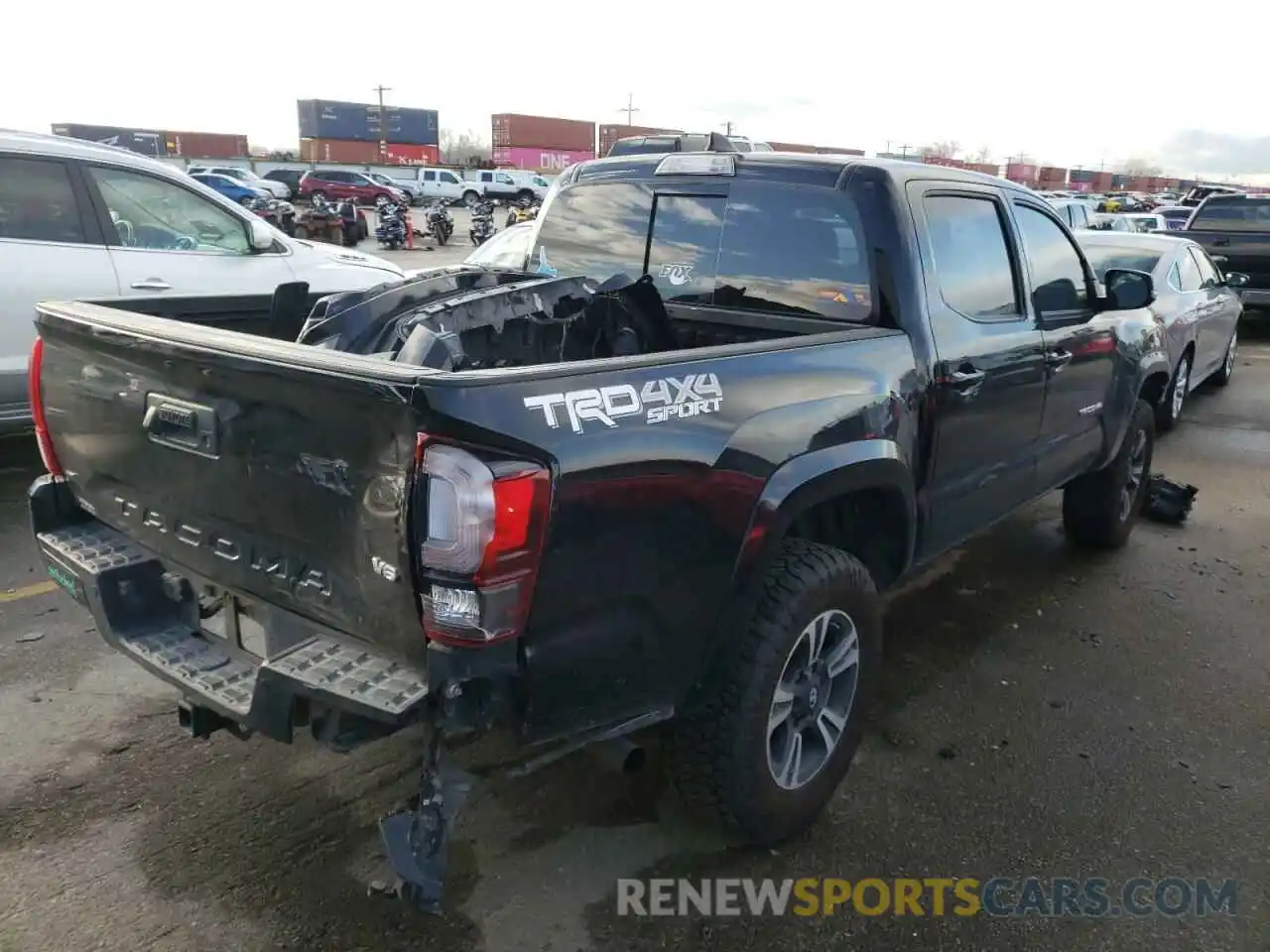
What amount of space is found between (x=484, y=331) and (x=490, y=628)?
1.47 metres

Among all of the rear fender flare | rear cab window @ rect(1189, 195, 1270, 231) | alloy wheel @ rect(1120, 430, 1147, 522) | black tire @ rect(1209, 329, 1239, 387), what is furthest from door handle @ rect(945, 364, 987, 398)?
rear cab window @ rect(1189, 195, 1270, 231)

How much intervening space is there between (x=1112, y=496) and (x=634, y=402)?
4.05 meters

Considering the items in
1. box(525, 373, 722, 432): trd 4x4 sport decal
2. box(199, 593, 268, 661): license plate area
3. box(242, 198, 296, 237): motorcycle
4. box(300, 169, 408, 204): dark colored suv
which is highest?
box(525, 373, 722, 432): trd 4x4 sport decal

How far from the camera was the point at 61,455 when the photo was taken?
302cm

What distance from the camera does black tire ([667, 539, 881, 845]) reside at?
8.45 ft

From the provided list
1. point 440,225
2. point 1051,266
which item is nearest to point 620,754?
point 1051,266

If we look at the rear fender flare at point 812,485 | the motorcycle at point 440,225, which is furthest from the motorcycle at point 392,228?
the rear fender flare at point 812,485

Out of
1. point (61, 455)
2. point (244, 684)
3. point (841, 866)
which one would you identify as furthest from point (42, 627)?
point (841, 866)

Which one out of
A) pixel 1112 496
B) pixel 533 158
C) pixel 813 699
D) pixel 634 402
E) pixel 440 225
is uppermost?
pixel 634 402

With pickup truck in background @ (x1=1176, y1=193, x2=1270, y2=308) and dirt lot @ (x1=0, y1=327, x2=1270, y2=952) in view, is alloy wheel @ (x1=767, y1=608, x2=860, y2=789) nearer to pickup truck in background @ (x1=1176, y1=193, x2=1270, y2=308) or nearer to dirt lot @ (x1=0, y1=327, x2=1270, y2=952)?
dirt lot @ (x1=0, y1=327, x2=1270, y2=952)

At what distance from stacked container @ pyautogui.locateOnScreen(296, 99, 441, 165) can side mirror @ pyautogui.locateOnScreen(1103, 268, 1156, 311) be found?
81208 millimetres

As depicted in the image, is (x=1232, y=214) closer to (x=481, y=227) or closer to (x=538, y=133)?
(x=481, y=227)

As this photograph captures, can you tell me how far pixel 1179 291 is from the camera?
8.22 metres

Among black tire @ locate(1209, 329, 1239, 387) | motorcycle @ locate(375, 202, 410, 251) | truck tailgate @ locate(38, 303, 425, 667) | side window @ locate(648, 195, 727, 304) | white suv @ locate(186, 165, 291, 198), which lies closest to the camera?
truck tailgate @ locate(38, 303, 425, 667)
